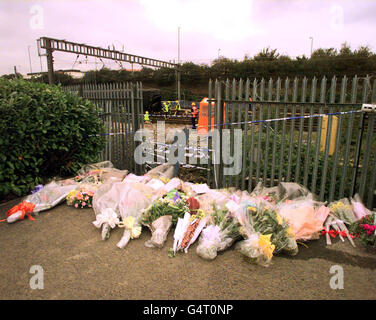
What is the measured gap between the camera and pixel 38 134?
4.55m

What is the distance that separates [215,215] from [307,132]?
8.24 feet

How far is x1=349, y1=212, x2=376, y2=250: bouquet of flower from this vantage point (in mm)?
3226

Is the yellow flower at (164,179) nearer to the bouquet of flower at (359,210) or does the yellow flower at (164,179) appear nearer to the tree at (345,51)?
the bouquet of flower at (359,210)

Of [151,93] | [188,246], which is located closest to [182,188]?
[188,246]

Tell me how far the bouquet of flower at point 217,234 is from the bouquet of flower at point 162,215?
455 millimetres

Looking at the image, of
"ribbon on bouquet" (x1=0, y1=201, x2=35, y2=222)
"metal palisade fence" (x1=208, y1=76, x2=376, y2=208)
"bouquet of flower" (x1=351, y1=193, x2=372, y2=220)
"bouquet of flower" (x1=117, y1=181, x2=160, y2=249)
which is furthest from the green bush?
"bouquet of flower" (x1=351, y1=193, x2=372, y2=220)

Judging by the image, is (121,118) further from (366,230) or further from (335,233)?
(366,230)

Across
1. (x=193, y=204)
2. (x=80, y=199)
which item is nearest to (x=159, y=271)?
(x=193, y=204)

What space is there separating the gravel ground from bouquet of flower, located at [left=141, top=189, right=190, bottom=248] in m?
0.12

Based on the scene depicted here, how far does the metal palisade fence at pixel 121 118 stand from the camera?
6.60m

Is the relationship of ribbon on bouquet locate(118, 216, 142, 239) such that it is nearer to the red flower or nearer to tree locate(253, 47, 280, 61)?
the red flower

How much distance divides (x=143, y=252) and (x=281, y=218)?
1.70m

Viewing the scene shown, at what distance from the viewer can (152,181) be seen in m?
4.84

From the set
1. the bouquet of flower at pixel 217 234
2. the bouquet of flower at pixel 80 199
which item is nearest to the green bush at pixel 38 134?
the bouquet of flower at pixel 80 199
